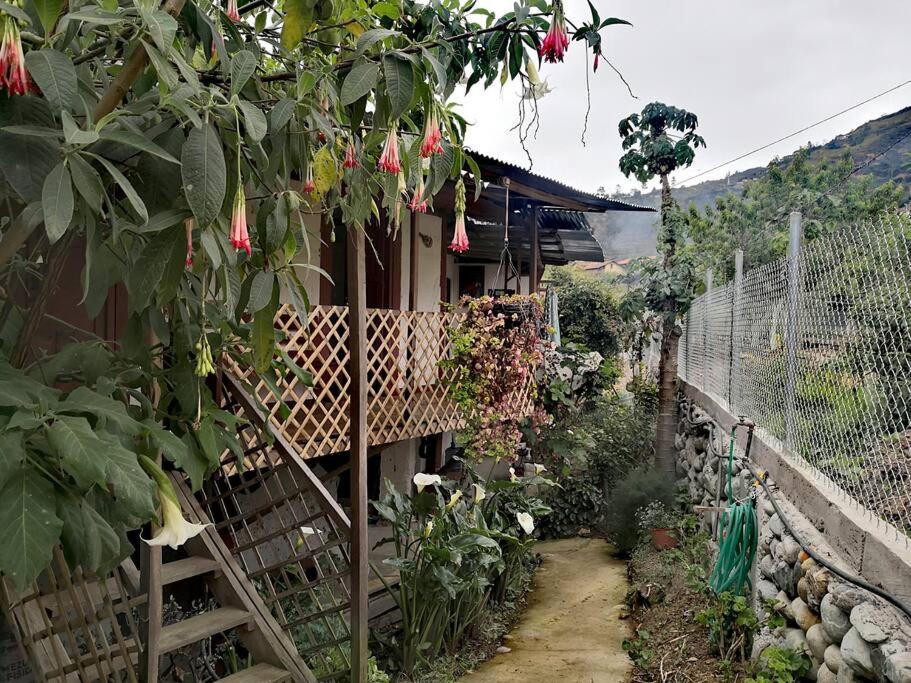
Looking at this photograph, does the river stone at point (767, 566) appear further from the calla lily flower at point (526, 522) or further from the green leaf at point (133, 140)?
the green leaf at point (133, 140)

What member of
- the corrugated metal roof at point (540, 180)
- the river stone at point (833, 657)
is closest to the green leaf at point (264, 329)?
the river stone at point (833, 657)

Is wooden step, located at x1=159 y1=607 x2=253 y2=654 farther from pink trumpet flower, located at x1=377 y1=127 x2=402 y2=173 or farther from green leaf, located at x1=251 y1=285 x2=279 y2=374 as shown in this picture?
pink trumpet flower, located at x1=377 y1=127 x2=402 y2=173

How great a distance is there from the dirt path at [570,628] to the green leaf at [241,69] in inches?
168

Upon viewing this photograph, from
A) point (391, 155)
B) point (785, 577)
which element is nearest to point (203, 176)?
point (391, 155)

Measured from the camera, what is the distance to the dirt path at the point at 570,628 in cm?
463

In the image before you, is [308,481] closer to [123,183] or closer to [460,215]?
[460,215]

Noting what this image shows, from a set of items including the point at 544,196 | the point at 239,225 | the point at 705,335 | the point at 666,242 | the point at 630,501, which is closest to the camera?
the point at 239,225

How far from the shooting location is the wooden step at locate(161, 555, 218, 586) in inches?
121

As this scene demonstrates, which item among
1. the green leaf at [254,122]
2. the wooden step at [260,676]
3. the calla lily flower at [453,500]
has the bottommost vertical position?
the wooden step at [260,676]

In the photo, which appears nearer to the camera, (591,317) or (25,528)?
(25,528)

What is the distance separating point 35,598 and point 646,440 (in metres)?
7.99

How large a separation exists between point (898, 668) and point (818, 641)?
2.70ft

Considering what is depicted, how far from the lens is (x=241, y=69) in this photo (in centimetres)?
146

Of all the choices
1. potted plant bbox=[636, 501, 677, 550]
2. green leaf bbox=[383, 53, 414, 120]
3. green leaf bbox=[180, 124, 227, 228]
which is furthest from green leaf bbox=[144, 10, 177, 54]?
potted plant bbox=[636, 501, 677, 550]
